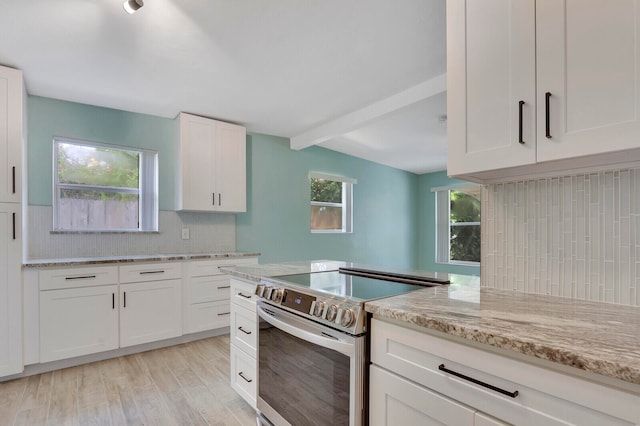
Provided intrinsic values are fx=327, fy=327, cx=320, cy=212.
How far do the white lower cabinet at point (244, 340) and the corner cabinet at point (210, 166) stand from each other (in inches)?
68.4

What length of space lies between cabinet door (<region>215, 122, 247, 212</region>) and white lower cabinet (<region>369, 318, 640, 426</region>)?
2.96 m

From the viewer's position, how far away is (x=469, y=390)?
36.8 inches

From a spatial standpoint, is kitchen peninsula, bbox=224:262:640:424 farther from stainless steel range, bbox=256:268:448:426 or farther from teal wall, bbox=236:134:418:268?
teal wall, bbox=236:134:418:268

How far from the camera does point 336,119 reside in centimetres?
379

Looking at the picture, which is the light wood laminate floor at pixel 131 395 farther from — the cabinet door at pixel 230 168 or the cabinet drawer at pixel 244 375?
the cabinet door at pixel 230 168

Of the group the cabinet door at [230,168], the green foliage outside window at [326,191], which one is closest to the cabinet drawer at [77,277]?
the cabinet door at [230,168]

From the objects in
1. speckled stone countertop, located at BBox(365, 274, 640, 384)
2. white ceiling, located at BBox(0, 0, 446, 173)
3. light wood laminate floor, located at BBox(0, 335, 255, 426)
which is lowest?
light wood laminate floor, located at BBox(0, 335, 255, 426)

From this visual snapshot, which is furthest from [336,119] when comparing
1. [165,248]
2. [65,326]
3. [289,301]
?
[65,326]

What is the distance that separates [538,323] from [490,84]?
846mm

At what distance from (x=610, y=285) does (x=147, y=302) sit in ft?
11.0

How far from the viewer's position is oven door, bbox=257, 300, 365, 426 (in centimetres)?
125

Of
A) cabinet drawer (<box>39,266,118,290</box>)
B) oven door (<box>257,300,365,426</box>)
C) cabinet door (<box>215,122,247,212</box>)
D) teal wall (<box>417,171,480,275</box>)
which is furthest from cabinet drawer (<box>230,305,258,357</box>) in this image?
teal wall (<box>417,171,480,275</box>)

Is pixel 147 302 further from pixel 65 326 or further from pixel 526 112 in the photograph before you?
pixel 526 112

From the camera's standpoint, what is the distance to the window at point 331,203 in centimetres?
510
